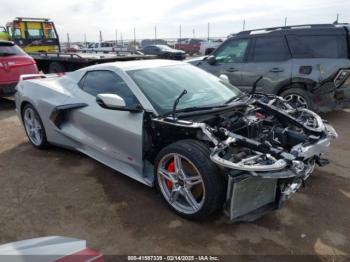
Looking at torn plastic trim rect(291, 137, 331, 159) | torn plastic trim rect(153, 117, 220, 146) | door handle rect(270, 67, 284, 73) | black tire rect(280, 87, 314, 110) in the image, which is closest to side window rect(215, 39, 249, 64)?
door handle rect(270, 67, 284, 73)

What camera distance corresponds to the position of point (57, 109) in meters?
4.54

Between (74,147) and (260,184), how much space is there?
2694 mm

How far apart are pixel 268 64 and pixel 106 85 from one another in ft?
13.2

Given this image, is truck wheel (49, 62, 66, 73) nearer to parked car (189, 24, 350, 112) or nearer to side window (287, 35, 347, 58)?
parked car (189, 24, 350, 112)

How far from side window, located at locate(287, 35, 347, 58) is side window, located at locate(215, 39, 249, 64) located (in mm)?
993

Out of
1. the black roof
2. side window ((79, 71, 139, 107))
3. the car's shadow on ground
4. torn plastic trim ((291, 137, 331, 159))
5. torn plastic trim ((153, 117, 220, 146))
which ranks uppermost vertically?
the black roof

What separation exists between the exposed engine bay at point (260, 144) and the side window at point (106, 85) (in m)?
0.64

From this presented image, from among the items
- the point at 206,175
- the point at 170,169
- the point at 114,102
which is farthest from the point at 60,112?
the point at 206,175

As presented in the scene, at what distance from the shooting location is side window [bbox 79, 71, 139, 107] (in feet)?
12.6

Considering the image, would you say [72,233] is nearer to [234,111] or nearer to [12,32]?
[234,111]

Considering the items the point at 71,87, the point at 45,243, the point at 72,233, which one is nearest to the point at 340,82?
the point at 71,87

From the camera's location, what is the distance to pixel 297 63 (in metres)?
6.72

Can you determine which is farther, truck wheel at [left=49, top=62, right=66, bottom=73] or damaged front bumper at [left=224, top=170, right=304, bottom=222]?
truck wheel at [left=49, top=62, right=66, bottom=73]

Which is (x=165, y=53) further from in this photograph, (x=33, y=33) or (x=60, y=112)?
(x=60, y=112)
